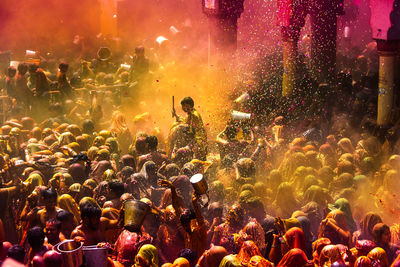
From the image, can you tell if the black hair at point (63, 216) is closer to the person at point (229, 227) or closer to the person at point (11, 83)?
the person at point (229, 227)

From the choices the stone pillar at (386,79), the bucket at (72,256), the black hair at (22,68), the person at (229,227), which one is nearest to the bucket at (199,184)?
the person at (229,227)

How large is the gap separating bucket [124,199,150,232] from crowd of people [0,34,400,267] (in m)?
0.08

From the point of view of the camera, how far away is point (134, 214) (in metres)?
4.54

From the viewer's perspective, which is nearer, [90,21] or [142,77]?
[142,77]

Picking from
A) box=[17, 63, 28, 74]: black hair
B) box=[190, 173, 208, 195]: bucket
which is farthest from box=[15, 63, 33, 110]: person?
box=[190, 173, 208, 195]: bucket

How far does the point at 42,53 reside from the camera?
17.5 metres

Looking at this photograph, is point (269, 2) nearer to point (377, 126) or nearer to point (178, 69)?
point (178, 69)

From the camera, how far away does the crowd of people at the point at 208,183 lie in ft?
16.2

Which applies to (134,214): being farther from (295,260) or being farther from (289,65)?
(289,65)

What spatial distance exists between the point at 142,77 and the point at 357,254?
8.31 meters

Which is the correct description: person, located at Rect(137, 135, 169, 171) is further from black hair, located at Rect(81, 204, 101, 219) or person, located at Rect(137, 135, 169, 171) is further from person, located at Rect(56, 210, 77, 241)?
black hair, located at Rect(81, 204, 101, 219)

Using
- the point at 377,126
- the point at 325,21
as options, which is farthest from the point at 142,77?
the point at 377,126

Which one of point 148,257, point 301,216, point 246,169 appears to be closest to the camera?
point 148,257

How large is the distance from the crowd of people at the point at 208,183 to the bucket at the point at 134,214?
0.08 m
